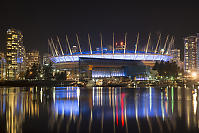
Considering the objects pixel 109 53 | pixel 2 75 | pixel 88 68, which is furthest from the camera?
pixel 2 75

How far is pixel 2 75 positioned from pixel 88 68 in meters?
61.9

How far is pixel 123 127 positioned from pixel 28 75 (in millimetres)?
124213

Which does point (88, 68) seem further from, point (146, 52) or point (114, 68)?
point (146, 52)

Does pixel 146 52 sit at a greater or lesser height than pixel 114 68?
greater

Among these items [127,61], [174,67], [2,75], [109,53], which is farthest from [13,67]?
[174,67]

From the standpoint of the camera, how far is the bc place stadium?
126000mm

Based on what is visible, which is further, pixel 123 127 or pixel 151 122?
pixel 151 122

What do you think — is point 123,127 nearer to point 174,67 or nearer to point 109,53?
point 174,67

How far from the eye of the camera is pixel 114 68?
129875mm

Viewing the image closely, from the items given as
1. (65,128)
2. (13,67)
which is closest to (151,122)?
(65,128)

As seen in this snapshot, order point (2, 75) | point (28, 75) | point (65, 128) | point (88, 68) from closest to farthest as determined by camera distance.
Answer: point (65, 128) → point (88, 68) → point (28, 75) → point (2, 75)

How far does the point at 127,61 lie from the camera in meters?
133

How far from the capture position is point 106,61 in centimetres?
12988

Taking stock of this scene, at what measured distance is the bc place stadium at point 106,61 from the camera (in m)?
126
